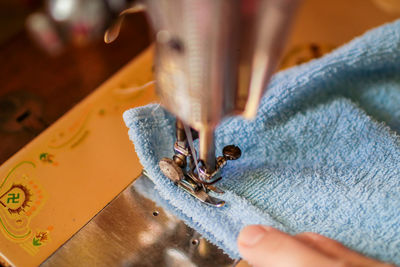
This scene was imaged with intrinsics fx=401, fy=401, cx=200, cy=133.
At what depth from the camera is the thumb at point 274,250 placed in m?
0.41

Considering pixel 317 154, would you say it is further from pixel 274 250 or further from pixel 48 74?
pixel 48 74

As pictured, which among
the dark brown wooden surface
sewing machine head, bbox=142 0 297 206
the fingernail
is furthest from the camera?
the dark brown wooden surface

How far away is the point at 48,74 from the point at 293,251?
0.65 meters

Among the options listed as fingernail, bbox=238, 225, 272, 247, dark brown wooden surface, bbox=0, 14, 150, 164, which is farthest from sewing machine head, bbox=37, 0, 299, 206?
dark brown wooden surface, bbox=0, 14, 150, 164

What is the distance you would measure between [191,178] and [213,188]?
0.03 meters

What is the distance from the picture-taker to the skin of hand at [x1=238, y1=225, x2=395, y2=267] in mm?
416

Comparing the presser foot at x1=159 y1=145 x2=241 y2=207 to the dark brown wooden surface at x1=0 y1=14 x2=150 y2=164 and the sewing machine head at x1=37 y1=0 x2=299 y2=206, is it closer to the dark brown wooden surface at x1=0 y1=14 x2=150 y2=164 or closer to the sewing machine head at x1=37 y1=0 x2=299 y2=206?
the sewing machine head at x1=37 y1=0 x2=299 y2=206

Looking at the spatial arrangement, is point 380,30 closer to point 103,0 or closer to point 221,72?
point 221,72

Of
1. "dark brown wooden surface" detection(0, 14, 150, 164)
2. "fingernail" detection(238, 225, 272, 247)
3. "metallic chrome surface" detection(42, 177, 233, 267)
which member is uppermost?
"dark brown wooden surface" detection(0, 14, 150, 164)

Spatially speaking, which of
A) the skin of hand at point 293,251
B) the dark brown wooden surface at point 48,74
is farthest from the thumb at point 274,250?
the dark brown wooden surface at point 48,74

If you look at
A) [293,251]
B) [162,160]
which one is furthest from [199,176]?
[293,251]

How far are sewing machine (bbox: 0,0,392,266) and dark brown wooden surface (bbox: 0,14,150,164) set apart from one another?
0.08 m

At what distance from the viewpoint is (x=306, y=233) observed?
1.53ft

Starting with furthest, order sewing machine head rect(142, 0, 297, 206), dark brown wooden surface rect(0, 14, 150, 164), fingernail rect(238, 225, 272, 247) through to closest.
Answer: dark brown wooden surface rect(0, 14, 150, 164), fingernail rect(238, 225, 272, 247), sewing machine head rect(142, 0, 297, 206)
